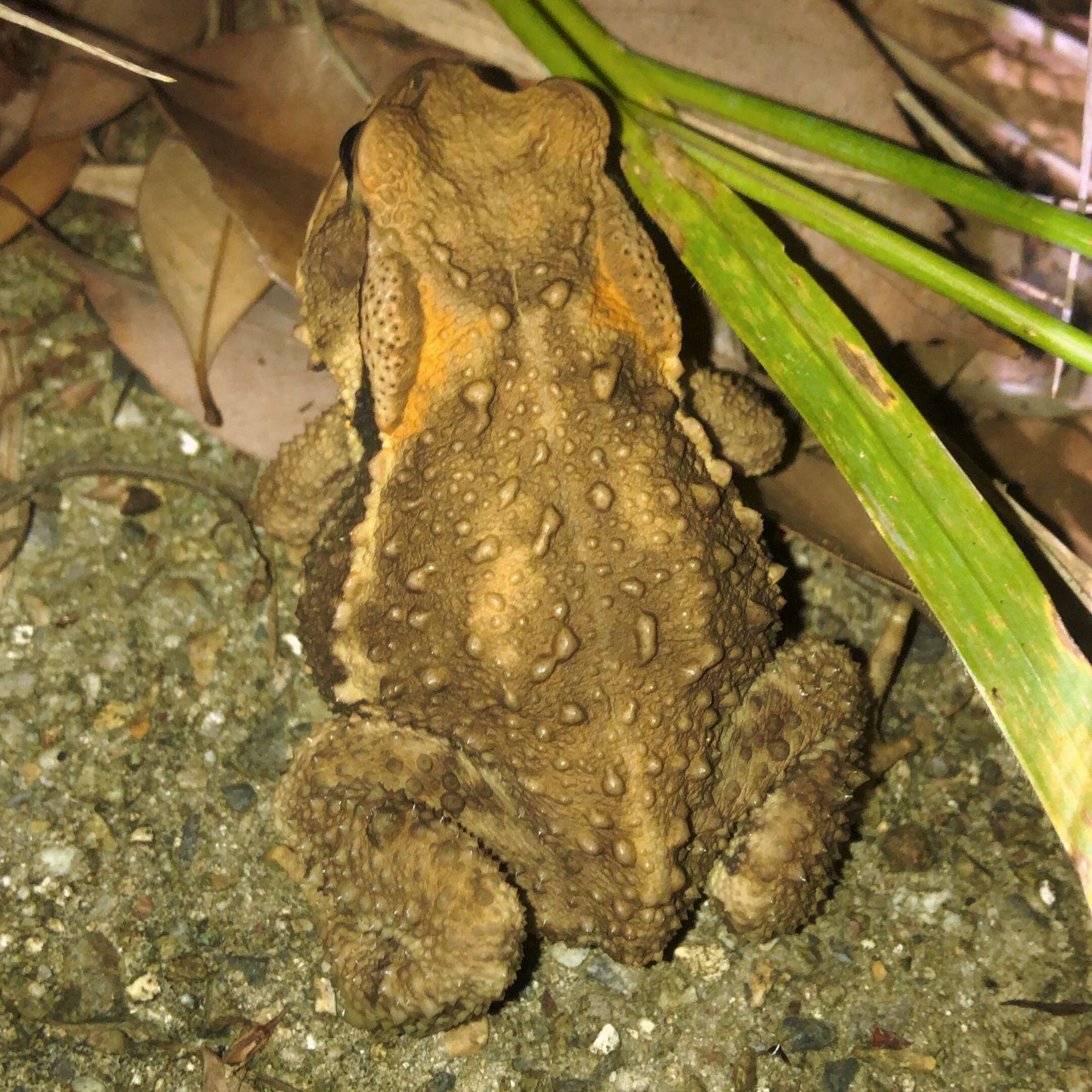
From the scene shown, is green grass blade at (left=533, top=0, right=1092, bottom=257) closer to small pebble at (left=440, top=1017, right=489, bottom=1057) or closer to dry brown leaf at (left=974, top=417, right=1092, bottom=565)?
dry brown leaf at (left=974, top=417, right=1092, bottom=565)

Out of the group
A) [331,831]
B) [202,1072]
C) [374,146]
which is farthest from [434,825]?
[374,146]

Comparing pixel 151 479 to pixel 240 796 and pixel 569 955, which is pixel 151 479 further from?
pixel 569 955

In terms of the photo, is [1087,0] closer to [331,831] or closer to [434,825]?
[434,825]

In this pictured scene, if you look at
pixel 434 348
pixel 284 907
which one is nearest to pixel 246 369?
pixel 434 348

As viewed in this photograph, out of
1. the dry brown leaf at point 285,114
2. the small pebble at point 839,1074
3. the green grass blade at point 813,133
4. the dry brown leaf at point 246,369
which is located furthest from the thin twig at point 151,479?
the small pebble at point 839,1074

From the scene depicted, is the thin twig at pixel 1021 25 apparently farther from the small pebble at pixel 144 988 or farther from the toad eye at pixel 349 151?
the small pebble at pixel 144 988
